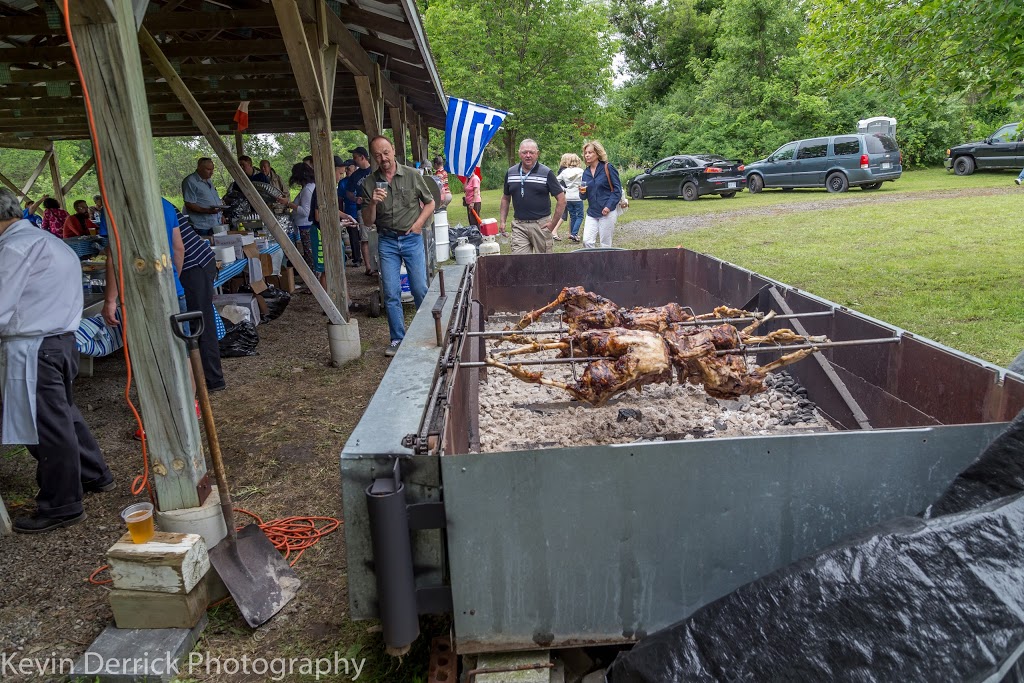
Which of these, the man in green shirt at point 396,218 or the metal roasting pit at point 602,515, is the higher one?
the man in green shirt at point 396,218

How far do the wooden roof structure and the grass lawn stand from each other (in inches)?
215

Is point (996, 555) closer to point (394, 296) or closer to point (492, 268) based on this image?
point (492, 268)

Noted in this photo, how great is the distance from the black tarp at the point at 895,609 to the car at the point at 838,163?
21.4 metres

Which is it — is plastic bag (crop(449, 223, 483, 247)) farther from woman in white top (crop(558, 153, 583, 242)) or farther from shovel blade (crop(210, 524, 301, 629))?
shovel blade (crop(210, 524, 301, 629))

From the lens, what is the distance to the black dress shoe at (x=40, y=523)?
3.92 metres

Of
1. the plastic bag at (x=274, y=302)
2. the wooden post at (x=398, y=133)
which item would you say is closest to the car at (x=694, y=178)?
the wooden post at (x=398, y=133)

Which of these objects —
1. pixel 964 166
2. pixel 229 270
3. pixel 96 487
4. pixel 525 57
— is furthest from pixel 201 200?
pixel 964 166

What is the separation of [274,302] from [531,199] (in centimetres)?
380

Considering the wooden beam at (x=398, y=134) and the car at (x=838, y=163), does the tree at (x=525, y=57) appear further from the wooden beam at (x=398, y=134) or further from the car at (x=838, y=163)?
the wooden beam at (x=398, y=134)

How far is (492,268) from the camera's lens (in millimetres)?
5926

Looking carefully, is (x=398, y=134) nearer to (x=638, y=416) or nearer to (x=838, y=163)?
(x=638, y=416)

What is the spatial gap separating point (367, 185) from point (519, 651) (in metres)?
5.47

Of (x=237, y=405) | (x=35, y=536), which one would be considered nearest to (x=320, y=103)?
(x=237, y=405)

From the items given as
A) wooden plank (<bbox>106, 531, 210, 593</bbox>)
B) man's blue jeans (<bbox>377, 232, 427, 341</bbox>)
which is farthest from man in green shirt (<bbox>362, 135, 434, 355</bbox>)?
wooden plank (<bbox>106, 531, 210, 593</bbox>)
